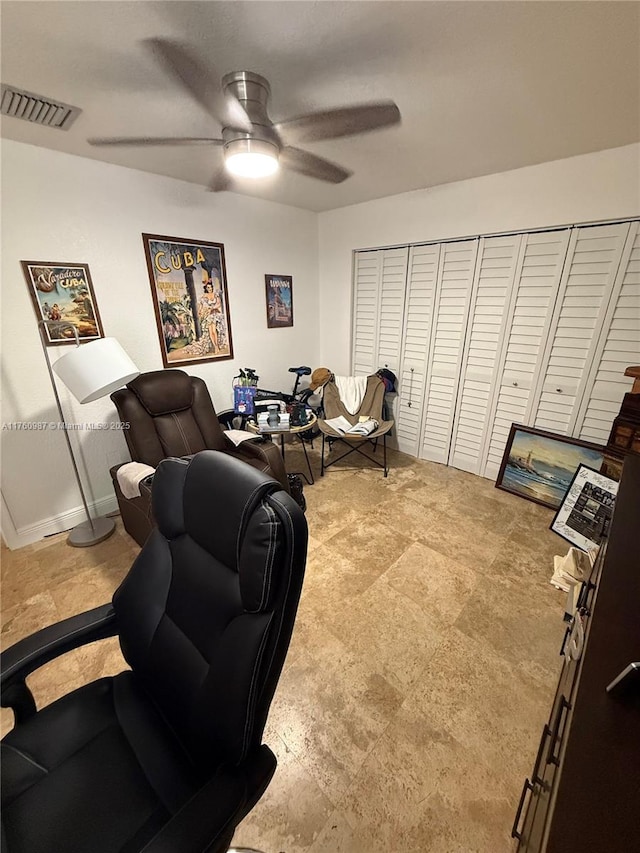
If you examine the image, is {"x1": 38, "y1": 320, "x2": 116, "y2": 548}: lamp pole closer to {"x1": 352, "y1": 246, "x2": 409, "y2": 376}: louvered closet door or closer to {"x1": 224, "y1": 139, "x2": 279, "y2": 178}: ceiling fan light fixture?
{"x1": 224, "y1": 139, "x2": 279, "y2": 178}: ceiling fan light fixture

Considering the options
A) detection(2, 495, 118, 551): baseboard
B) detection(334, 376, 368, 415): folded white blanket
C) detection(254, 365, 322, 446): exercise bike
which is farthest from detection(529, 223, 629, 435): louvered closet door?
detection(2, 495, 118, 551): baseboard

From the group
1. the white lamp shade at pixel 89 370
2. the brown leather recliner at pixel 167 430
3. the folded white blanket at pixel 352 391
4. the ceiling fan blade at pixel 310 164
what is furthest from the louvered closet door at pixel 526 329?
the white lamp shade at pixel 89 370

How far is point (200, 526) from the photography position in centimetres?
90

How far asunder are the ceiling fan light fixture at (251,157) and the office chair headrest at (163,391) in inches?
53.6

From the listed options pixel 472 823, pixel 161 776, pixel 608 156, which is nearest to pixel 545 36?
pixel 608 156

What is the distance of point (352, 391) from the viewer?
11.3 ft

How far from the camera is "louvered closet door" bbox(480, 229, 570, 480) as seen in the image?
7.88 feet

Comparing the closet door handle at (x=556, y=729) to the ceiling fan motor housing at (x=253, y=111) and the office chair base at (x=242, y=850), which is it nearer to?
the office chair base at (x=242, y=850)

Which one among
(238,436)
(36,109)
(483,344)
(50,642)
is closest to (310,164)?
(36,109)

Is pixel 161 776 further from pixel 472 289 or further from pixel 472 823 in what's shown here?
pixel 472 289

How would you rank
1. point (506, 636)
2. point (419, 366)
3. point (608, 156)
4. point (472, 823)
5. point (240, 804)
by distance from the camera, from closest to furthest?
point (240, 804) → point (472, 823) → point (506, 636) → point (608, 156) → point (419, 366)

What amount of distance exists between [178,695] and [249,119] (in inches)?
78.9

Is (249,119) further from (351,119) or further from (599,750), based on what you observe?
(599,750)

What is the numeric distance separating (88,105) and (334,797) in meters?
2.95
